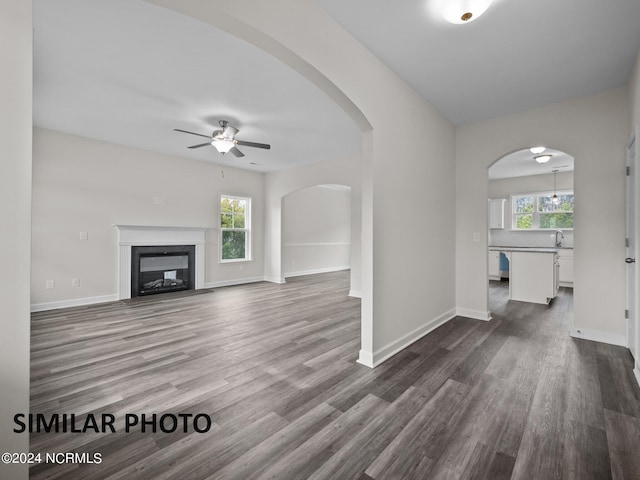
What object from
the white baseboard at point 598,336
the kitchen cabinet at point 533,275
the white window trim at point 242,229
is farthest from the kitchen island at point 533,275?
the white window trim at point 242,229

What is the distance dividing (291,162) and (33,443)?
225 inches

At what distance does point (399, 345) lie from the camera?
9.60 ft

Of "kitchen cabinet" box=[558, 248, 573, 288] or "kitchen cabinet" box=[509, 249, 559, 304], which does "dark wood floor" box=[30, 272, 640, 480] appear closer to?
"kitchen cabinet" box=[509, 249, 559, 304]

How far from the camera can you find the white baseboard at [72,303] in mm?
4410

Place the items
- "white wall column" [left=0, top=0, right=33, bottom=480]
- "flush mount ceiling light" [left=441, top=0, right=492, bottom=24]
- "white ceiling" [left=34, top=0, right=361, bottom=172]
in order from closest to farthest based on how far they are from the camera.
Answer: "white wall column" [left=0, top=0, right=33, bottom=480] < "flush mount ceiling light" [left=441, top=0, right=492, bottom=24] < "white ceiling" [left=34, top=0, right=361, bottom=172]

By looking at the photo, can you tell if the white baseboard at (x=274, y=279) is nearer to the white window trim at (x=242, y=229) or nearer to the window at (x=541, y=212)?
the white window trim at (x=242, y=229)

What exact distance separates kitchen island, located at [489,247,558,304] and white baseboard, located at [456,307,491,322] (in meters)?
1.54

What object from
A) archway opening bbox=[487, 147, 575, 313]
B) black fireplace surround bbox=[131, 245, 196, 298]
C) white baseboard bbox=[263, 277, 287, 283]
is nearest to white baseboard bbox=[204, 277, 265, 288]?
white baseboard bbox=[263, 277, 287, 283]

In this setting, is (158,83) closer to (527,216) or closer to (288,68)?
(288,68)

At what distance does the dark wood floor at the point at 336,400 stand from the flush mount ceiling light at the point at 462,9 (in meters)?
2.69

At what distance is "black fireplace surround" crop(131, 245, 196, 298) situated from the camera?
5.47 m

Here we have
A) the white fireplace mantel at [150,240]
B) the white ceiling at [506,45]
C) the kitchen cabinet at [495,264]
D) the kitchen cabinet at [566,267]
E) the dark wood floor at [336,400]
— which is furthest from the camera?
the kitchen cabinet at [495,264]

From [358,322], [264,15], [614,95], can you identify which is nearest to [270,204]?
[358,322]

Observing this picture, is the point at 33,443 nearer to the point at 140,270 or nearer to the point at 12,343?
the point at 12,343
